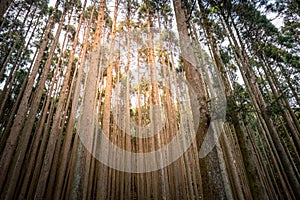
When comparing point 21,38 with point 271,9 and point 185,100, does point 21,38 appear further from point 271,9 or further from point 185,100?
point 185,100

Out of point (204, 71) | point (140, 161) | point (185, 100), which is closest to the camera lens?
point (204, 71)

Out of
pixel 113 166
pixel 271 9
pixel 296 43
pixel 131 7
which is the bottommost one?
pixel 113 166

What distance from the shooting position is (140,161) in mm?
14102

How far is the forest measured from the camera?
418cm

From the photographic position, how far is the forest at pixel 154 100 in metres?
4.18

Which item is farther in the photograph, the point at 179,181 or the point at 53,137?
the point at 179,181

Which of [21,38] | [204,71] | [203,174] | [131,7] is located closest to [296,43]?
[204,71]

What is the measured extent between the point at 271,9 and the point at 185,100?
11.3 m

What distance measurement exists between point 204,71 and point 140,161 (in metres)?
9.01

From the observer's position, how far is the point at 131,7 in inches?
509

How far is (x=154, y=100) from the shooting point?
12828mm

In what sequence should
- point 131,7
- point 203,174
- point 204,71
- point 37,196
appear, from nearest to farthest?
point 203,174
point 37,196
point 204,71
point 131,7

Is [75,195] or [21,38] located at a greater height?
[21,38]

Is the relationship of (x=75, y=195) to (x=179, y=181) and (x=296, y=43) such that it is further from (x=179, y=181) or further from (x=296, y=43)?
(x=296, y=43)
